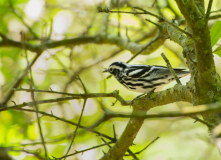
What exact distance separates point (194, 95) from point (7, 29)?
4884 millimetres

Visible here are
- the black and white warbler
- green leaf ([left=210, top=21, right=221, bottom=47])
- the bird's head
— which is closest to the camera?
green leaf ([left=210, top=21, right=221, bottom=47])

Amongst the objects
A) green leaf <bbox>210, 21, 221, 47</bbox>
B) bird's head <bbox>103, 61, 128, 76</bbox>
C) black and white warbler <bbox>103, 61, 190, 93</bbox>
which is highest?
bird's head <bbox>103, 61, 128, 76</bbox>

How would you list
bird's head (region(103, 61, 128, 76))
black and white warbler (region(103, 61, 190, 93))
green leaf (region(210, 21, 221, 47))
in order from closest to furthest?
green leaf (region(210, 21, 221, 47)) < black and white warbler (region(103, 61, 190, 93)) < bird's head (region(103, 61, 128, 76))

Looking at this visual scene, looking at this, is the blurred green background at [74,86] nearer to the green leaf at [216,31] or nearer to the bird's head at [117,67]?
the bird's head at [117,67]

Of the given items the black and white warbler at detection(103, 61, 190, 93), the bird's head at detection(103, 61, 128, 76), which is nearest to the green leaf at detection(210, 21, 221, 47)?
the black and white warbler at detection(103, 61, 190, 93)

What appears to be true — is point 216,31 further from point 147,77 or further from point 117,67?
point 117,67

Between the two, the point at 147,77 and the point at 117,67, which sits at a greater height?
the point at 117,67

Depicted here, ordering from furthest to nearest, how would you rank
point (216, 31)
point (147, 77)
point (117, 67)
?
point (117, 67)
point (147, 77)
point (216, 31)

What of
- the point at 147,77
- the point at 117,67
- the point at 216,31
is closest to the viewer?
the point at 216,31

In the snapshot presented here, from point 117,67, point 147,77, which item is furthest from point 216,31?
point 117,67

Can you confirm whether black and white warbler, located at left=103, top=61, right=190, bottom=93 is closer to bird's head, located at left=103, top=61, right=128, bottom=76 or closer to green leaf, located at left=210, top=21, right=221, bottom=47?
bird's head, located at left=103, top=61, right=128, bottom=76

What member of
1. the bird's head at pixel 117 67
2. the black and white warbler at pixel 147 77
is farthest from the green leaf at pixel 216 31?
the bird's head at pixel 117 67

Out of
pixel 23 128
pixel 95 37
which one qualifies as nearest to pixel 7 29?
pixel 95 37

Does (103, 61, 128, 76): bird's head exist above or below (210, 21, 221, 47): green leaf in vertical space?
above
